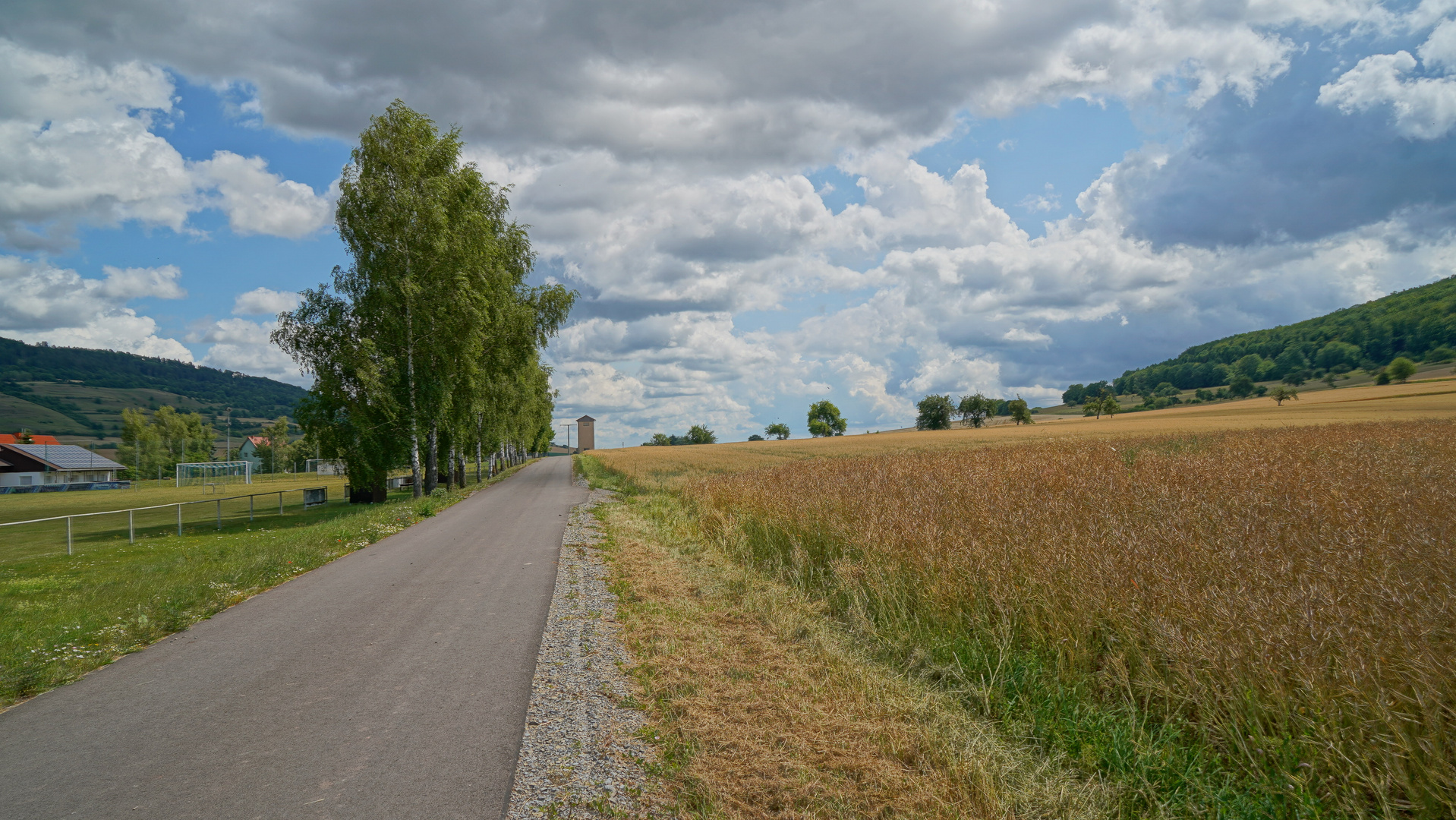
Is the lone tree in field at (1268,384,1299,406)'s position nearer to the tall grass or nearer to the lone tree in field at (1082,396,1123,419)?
the lone tree in field at (1082,396,1123,419)

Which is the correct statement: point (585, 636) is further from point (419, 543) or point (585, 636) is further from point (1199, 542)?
point (419, 543)

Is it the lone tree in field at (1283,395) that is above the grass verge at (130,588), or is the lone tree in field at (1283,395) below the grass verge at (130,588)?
above

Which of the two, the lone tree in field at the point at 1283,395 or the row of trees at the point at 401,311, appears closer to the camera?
the row of trees at the point at 401,311

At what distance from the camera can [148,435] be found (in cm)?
9344

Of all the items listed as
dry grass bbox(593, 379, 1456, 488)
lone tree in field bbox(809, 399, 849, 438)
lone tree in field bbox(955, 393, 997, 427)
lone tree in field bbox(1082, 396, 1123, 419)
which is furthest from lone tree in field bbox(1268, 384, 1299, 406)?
lone tree in field bbox(809, 399, 849, 438)

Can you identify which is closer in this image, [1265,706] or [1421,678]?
[1421,678]

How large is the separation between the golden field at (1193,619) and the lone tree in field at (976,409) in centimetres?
12749

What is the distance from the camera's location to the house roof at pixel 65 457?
8062 centimetres

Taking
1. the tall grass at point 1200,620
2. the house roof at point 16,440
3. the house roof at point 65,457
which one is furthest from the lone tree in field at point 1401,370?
the house roof at point 16,440

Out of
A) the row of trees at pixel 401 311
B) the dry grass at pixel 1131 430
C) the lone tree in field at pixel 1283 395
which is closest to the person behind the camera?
the row of trees at pixel 401 311

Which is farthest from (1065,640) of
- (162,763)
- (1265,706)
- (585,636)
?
(162,763)

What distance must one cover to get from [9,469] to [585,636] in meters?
110

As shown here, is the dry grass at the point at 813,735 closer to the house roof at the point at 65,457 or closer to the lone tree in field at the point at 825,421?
the house roof at the point at 65,457

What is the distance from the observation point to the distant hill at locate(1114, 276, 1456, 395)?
125m
